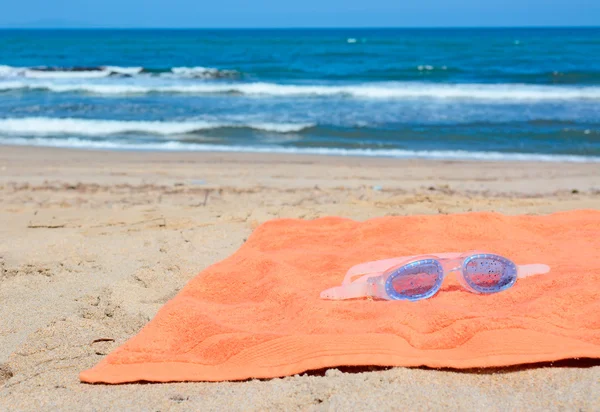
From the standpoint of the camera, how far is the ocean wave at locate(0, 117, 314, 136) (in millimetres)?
10781

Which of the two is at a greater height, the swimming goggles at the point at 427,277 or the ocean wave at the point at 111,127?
the swimming goggles at the point at 427,277

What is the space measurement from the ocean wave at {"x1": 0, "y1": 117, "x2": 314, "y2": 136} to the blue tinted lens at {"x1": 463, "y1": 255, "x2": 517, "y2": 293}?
313 inches

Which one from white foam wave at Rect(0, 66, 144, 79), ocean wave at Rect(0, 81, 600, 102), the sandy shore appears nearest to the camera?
the sandy shore

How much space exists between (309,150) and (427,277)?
256 inches

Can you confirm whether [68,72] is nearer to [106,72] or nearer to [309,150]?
[106,72]

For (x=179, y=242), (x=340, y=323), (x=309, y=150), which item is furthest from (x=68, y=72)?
(x=340, y=323)

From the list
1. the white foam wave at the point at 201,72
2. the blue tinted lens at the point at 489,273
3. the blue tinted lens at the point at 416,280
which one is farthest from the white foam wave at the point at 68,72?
the blue tinted lens at the point at 489,273

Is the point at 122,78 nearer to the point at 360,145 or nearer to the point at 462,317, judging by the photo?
the point at 360,145

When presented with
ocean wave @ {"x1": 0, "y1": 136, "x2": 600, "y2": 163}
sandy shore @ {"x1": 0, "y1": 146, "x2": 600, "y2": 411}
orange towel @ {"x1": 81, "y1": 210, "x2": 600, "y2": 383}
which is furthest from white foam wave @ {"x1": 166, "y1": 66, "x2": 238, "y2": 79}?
orange towel @ {"x1": 81, "y1": 210, "x2": 600, "y2": 383}

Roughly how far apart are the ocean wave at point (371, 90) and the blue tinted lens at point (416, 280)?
45.1 ft

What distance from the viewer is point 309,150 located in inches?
361

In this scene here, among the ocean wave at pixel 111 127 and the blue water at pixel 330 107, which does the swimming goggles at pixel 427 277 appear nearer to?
the blue water at pixel 330 107

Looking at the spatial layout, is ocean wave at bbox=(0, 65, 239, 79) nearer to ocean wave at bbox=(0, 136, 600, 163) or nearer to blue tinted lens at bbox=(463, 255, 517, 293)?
ocean wave at bbox=(0, 136, 600, 163)

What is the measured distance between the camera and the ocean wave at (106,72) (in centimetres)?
2316
